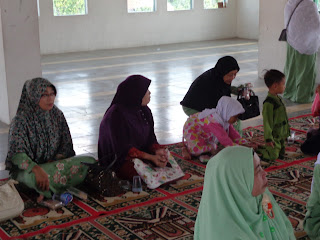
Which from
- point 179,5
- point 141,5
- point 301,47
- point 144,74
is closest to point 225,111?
point 301,47

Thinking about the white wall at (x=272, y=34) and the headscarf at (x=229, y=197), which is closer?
the headscarf at (x=229, y=197)

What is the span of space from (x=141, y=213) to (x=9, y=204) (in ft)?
2.74

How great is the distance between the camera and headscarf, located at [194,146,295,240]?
81.1 inches

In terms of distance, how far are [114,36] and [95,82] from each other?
190 inches

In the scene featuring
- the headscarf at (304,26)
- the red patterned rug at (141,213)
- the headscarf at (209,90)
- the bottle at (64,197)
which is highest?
the headscarf at (304,26)

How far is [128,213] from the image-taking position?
145 inches

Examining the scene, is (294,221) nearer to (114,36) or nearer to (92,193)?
(92,193)

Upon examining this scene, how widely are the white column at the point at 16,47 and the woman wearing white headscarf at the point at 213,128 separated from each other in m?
2.15

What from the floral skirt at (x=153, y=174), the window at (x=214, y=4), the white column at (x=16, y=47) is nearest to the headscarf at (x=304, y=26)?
the white column at (x=16, y=47)

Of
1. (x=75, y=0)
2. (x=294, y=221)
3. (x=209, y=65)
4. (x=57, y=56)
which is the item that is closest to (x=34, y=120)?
(x=294, y=221)

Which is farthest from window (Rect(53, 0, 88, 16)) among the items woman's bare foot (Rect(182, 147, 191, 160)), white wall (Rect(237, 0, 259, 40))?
woman's bare foot (Rect(182, 147, 191, 160))

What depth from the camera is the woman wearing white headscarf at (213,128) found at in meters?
4.47

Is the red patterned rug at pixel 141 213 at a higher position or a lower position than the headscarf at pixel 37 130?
lower

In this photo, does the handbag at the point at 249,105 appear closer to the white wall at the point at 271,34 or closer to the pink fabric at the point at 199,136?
the pink fabric at the point at 199,136
